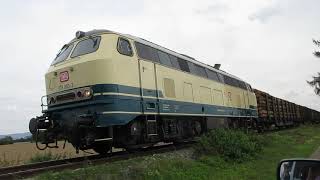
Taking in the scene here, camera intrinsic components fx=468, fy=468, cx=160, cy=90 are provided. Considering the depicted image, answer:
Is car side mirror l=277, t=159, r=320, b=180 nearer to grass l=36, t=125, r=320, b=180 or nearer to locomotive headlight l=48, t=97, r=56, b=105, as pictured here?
grass l=36, t=125, r=320, b=180

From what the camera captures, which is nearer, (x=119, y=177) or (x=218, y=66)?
(x=119, y=177)

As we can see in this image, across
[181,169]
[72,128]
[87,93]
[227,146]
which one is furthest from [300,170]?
Answer: [227,146]

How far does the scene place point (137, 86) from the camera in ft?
44.2

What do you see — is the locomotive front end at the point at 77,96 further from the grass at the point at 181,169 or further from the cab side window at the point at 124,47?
the grass at the point at 181,169

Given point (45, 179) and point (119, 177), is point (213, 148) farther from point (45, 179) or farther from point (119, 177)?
point (45, 179)

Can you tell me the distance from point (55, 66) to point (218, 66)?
13478mm

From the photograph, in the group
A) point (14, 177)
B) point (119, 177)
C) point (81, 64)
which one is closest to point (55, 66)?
point (81, 64)

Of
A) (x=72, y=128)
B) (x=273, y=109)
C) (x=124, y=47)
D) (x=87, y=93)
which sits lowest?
(x=72, y=128)

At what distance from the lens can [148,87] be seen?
46.5ft

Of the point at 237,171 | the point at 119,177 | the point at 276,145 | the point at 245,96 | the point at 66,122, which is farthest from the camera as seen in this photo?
the point at 245,96

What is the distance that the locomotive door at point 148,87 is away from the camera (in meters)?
13.8

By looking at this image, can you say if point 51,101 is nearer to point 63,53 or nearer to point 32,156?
point 63,53

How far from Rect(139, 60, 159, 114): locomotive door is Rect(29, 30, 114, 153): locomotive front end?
4.93 ft

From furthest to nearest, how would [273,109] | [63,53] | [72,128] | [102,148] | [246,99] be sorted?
[273,109], [246,99], [102,148], [63,53], [72,128]
